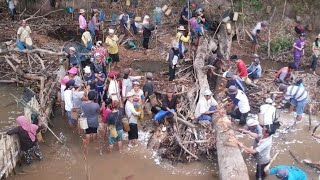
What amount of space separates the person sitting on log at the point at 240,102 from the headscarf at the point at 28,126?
4853 mm

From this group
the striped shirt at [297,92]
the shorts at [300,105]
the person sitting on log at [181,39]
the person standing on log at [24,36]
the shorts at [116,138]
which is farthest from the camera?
the person standing on log at [24,36]

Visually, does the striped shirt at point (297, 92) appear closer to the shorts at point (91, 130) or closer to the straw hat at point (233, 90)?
the straw hat at point (233, 90)

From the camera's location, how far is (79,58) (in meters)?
13.2

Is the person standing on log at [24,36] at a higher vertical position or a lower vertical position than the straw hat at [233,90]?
higher

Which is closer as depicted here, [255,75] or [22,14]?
[255,75]

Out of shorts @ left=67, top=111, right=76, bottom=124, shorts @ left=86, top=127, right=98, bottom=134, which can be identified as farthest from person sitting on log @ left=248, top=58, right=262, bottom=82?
shorts @ left=67, top=111, right=76, bottom=124

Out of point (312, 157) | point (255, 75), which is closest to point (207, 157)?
point (312, 157)

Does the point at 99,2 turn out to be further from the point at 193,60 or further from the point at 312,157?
the point at 312,157

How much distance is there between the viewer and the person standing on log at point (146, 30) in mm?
15266

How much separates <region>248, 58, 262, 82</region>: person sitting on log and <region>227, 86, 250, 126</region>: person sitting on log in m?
2.19

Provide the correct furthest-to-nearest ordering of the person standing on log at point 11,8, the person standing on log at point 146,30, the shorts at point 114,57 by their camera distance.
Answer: the person standing on log at point 11,8 → the person standing on log at point 146,30 → the shorts at point 114,57

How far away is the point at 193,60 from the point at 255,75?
2.03m

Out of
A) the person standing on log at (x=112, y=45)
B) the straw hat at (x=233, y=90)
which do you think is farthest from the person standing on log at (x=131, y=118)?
the person standing on log at (x=112, y=45)

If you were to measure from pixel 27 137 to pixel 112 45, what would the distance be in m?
4.95
